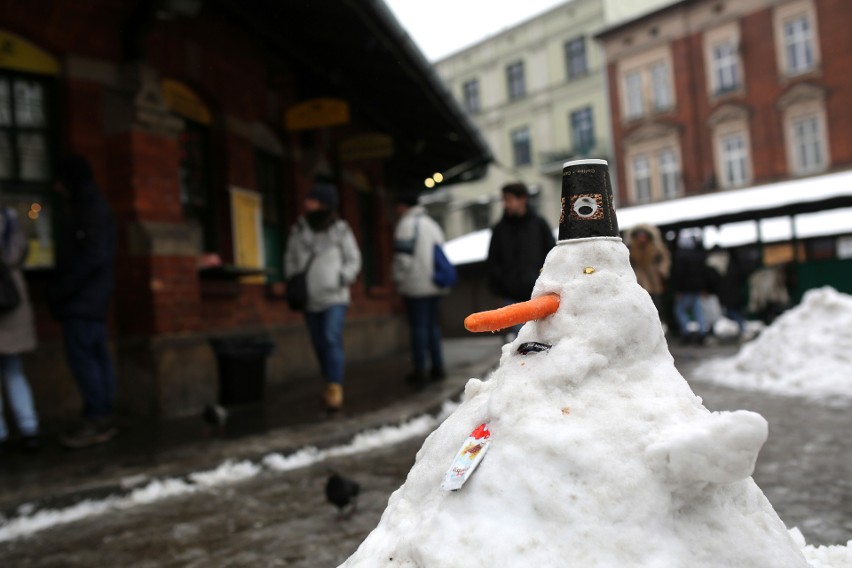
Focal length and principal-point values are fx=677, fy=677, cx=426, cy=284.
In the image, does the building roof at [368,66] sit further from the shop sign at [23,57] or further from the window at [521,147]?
the window at [521,147]

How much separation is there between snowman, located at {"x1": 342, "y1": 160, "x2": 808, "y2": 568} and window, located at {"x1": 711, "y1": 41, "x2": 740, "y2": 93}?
25.9 m

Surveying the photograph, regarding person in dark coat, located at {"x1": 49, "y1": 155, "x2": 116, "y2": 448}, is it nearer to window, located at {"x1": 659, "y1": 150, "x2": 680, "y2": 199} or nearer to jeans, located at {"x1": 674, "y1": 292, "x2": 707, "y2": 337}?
jeans, located at {"x1": 674, "y1": 292, "x2": 707, "y2": 337}

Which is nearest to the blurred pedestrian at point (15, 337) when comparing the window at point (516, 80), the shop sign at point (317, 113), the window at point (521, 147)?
the shop sign at point (317, 113)

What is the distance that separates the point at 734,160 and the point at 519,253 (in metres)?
22.1

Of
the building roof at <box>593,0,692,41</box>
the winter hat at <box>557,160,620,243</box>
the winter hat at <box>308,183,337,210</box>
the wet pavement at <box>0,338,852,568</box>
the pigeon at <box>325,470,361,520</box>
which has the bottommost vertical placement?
the wet pavement at <box>0,338,852,568</box>

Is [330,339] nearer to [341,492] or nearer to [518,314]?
[341,492]

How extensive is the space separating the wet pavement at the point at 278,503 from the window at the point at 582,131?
26201 millimetres

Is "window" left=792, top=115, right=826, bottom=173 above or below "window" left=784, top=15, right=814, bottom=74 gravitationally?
below

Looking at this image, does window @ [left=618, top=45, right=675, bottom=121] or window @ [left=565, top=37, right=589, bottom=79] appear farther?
window @ [left=565, top=37, right=589, bottom=79]

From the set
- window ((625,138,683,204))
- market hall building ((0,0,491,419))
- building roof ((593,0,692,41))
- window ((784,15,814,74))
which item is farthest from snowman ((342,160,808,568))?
building roof ((593,0,692,41))

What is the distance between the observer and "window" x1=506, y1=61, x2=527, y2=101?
33.6 metres

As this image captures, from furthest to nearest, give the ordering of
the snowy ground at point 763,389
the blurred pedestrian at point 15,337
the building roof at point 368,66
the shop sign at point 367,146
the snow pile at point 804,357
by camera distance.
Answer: the shop sign at point 367,146 → the building roof at point 368,66 → the snow pile at point 804,357 → the blurred pedestrian at point 15,337 → the snowy ground at point 763,389

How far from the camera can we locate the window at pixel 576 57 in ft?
101

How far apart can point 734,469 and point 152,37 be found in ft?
22.5
